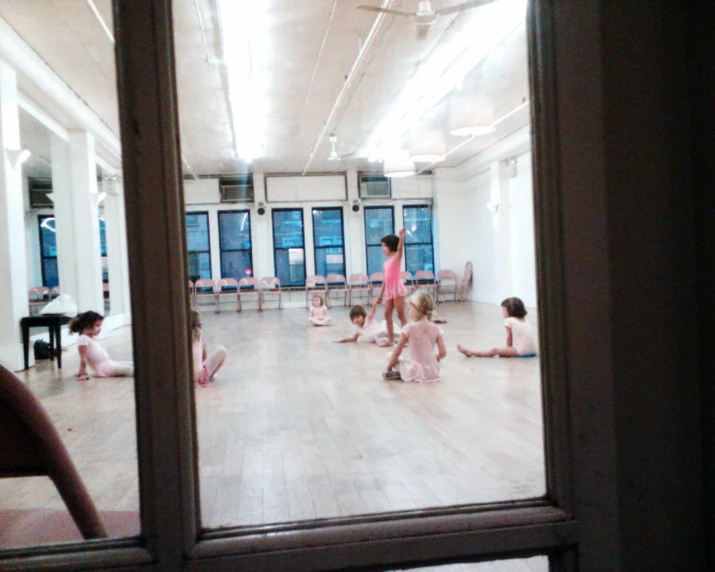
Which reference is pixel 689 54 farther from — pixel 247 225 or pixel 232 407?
pixel 247 225

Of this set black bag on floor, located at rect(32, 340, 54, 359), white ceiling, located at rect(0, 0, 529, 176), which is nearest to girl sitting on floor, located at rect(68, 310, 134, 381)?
black bag on floor, located at rect(32, 340, 54, 359)

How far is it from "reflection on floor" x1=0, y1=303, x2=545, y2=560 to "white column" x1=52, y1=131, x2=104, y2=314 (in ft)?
11.2

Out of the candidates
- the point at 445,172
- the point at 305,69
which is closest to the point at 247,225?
the point at 445,172

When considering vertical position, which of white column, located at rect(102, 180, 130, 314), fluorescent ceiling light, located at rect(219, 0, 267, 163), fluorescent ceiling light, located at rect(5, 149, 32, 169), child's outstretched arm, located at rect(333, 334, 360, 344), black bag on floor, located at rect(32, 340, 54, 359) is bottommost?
child's outstretched arm, located at rect(333, 334, 360, 344)

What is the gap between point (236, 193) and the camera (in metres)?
14.3

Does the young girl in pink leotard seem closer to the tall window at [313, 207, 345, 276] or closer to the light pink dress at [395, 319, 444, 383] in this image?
the light pink dress at [395, 319, 444, 383]

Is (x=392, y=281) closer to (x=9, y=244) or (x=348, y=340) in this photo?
(x=348, y=340)

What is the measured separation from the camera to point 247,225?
1462 centimetres

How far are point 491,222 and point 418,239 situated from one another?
2592mm

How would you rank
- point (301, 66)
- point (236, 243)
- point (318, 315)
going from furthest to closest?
point (236, 243), point (318, 315), point (301, 66)

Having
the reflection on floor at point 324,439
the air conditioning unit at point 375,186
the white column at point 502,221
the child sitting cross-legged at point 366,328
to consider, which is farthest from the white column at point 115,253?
the white column at point 502,221

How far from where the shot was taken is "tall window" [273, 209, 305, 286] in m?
14.7

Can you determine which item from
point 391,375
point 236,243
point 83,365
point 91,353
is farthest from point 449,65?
point 236,243

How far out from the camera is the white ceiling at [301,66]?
5.73 meters
